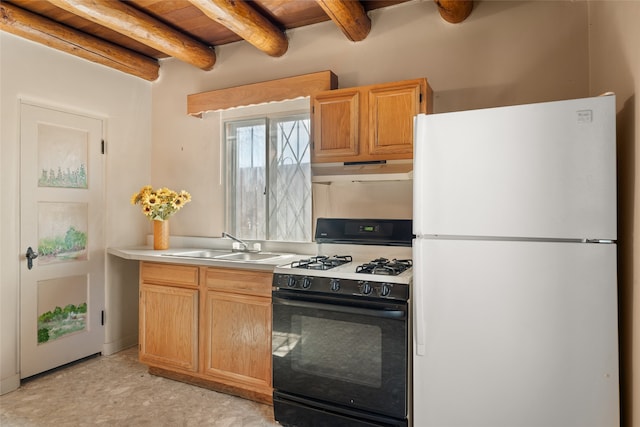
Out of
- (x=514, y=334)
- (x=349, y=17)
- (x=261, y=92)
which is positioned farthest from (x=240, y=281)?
(x=349, y=17)

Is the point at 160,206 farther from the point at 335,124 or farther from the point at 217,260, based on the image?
the point at 335,124

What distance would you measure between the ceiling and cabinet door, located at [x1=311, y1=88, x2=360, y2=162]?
50cm

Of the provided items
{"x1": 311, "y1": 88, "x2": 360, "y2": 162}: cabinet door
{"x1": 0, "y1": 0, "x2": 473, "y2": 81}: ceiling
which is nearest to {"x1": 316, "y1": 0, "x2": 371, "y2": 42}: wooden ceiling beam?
{"x1": 0, "y1": 0, "x2": 473, "y2": 81}: ceiling

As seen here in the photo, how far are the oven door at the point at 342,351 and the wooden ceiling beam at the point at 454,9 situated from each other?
1775 millimetres

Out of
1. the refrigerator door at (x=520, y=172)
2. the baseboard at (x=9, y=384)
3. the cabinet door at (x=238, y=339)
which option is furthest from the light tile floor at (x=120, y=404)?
the refrigerator door at (x=520, y=172)

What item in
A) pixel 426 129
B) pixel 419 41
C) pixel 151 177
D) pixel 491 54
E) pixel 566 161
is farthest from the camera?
pixel 151 177

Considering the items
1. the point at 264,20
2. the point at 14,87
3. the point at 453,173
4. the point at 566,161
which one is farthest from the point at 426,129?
the point at 14,87

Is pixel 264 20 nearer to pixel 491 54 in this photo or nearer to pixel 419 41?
pixel 419 41

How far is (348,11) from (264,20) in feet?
2.17

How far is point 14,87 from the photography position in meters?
2.75

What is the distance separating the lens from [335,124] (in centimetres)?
253

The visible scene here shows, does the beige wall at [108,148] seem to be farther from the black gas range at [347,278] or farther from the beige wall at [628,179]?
the beige wall at [628,179]

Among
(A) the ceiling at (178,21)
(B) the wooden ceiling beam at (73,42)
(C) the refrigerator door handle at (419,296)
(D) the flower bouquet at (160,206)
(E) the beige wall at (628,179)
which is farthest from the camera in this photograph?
(D) the flower bouquet at (160,206)

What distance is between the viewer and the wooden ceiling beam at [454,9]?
228cm
